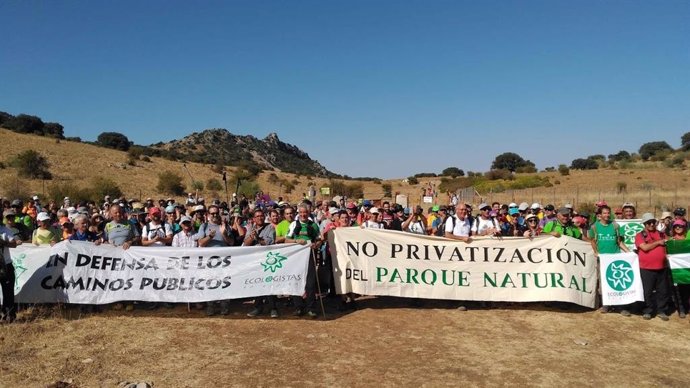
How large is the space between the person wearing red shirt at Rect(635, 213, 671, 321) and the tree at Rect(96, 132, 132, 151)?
203ft

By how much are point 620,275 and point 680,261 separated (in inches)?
39.8

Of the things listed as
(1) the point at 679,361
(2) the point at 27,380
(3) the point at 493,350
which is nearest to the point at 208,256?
(2) the point at 27,380

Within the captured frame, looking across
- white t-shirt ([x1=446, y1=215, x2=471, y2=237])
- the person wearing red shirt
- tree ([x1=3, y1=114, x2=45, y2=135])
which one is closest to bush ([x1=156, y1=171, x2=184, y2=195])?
tree ([x1=3, y1=114, x2=45, y2=135])

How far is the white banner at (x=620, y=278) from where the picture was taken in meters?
7.91

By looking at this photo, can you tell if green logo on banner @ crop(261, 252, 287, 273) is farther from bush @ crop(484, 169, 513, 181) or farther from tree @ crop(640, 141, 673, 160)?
tree @ crop(640, 141, 673, 160)

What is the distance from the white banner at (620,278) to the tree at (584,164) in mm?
55164

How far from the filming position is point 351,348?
6348 mm

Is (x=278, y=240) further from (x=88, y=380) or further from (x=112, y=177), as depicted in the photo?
(x=112, y=177)

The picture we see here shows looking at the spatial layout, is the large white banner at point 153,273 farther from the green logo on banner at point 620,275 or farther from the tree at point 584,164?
the tree at point 584,164

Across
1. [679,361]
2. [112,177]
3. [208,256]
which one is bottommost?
[679,361]

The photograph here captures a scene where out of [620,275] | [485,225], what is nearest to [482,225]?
[485,225]

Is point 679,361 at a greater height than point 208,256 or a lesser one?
lesser

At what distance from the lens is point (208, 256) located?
25.4 feet

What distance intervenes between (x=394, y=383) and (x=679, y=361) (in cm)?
385
